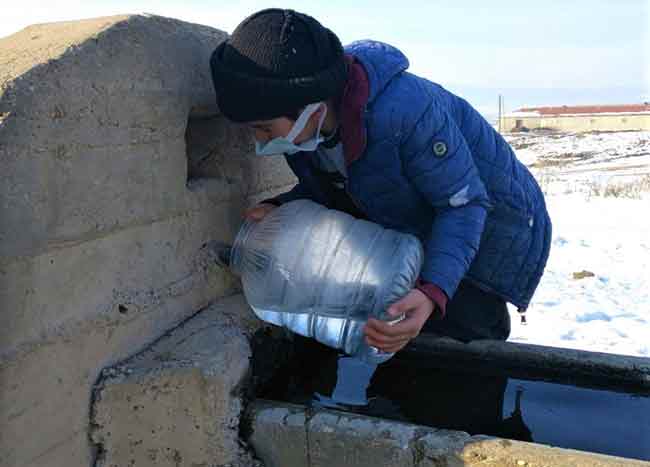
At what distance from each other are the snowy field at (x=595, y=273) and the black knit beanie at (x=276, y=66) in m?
Answer: 3.04

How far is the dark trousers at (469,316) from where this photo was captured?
2.34m

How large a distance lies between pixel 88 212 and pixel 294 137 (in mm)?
566

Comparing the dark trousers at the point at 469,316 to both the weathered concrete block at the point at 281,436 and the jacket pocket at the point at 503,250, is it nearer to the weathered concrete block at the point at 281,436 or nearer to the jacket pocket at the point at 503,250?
the jacket pocket at the point at 503,250

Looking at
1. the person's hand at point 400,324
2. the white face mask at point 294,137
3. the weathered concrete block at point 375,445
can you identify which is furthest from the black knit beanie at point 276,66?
the weathered concrete block at point 375,445

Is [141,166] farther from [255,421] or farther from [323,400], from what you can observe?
[323,400]

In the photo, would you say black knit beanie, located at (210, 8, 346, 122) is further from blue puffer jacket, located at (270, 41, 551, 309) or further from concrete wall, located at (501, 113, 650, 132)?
concrete wall, located at (501, 113, 650, 132)

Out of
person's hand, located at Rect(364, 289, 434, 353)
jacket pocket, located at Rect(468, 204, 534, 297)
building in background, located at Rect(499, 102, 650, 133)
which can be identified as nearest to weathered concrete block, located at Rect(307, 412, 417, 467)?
person's hand, located at Rect(364, 289, 434, 353)

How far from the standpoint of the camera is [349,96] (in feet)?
6.13

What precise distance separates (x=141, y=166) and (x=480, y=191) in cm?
92

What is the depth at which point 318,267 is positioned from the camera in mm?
2207

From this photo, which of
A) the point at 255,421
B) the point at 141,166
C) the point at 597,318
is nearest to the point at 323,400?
the point at 255,421

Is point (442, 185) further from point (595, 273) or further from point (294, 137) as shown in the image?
point (595, 273)

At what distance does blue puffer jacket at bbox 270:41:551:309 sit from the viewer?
187cm

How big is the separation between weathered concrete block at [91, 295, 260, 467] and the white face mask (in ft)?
1.87
